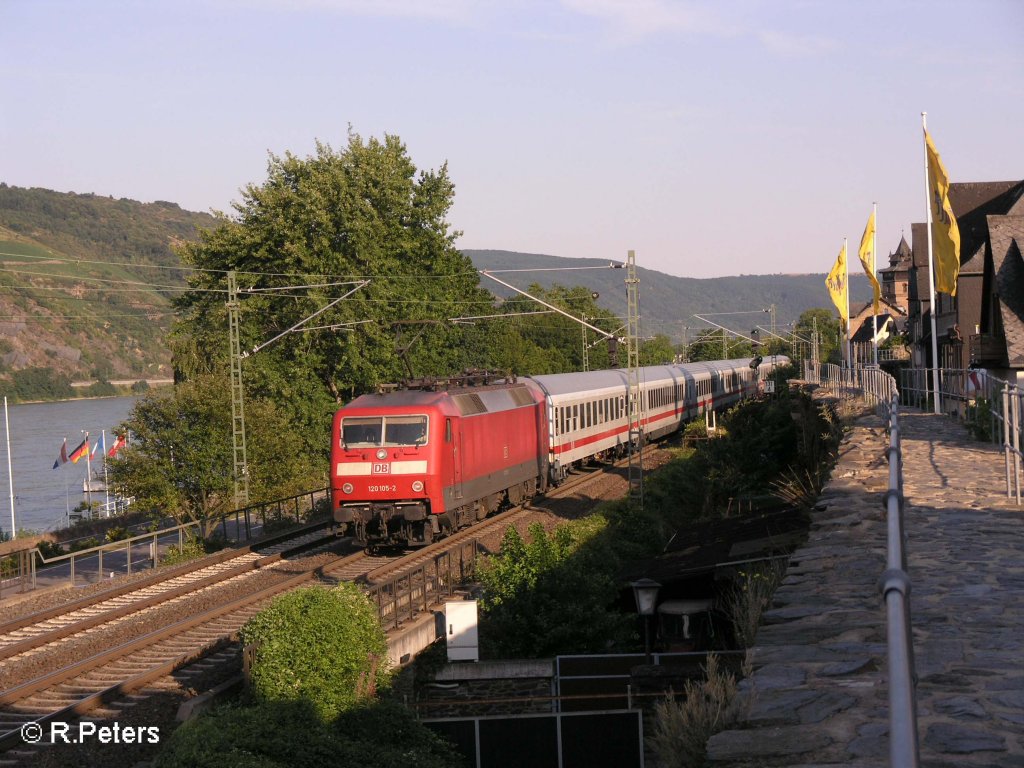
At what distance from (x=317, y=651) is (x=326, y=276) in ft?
112

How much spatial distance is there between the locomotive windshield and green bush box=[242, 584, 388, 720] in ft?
24.2

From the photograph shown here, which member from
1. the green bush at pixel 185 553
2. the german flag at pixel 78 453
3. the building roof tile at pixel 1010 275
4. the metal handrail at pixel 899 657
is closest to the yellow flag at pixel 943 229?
the building roof tile at pixel 1010 275

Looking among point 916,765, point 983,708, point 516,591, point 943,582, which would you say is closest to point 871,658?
point 983,708

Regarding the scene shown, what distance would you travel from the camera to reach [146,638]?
49.3ft

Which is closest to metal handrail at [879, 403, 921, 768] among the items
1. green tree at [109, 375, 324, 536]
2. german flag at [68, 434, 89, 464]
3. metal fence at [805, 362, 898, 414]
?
metal fence at [805, 362, 898, 414]

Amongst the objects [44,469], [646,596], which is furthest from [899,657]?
[44,469]

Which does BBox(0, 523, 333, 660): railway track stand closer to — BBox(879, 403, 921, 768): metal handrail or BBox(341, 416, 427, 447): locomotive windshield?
BBox(341, 416, 427, 447): locomotive windshield

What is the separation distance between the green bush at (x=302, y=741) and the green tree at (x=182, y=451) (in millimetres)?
20361

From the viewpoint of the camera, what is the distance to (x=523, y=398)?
27.3 m

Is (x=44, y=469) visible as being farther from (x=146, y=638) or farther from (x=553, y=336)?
(x=146, y=638)

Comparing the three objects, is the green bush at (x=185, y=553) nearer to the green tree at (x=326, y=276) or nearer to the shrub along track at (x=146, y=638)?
the shrub along track at (x=146, y=638)

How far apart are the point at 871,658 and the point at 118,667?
34.6ft

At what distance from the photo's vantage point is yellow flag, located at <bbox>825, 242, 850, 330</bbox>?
37938mm

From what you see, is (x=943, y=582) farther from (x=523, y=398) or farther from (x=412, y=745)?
(x=523, y=398)
